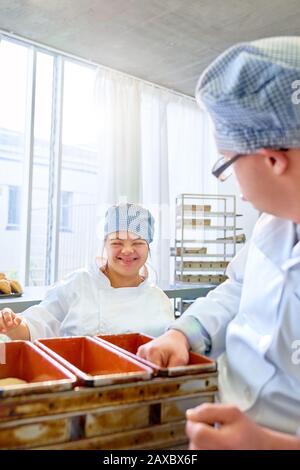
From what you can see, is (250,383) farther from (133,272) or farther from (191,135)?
(191,135)

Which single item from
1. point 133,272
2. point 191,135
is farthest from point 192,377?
point 191,135

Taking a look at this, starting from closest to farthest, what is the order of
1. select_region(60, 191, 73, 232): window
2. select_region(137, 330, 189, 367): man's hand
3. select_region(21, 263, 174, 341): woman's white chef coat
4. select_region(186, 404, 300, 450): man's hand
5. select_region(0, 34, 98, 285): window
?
select_region(186, 404, 300, 450): man's hand, select_region(137, 330, 189, 367): man's hand, select_region(21, 263, 174, 341): woman's white chef coat, select_region(0, 34, 98, 285): window, select_region(60, 191, 73, 232): window

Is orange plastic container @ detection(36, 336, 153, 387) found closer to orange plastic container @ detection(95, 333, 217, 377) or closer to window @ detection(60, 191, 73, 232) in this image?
orange plastic container @ detection(95, 333, 217, 377)

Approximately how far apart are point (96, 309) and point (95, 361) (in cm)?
83

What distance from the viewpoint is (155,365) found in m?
0.63

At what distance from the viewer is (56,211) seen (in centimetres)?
387

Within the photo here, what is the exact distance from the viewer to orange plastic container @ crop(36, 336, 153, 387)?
0.56 m

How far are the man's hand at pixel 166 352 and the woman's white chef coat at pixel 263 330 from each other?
0.24 ft

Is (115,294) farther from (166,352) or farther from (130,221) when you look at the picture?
(166,352)

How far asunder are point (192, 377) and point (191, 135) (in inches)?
173

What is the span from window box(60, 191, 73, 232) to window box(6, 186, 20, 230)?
16.0 inches

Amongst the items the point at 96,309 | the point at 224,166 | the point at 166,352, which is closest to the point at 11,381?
the point at 166,352

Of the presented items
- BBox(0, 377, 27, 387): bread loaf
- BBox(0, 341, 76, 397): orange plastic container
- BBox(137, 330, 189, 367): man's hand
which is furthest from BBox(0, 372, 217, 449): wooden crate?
BBox(0, 377, 27, 387): bread loaf

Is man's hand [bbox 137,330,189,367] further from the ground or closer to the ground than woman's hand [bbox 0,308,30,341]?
further from the ground
